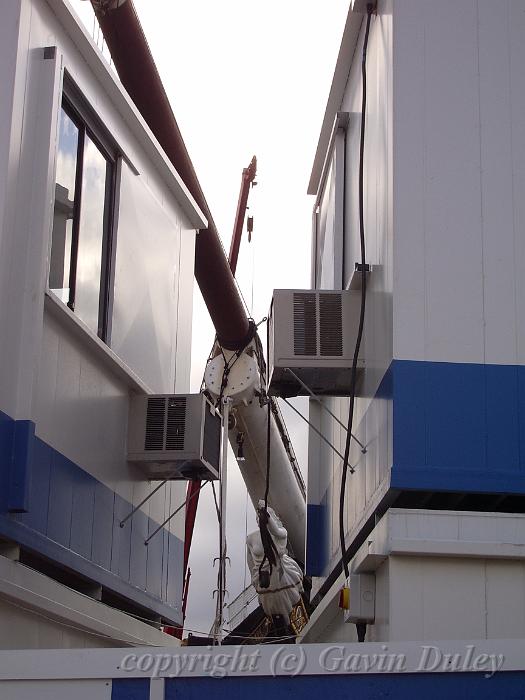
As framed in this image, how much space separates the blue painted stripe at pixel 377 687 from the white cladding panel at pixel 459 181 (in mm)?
3416

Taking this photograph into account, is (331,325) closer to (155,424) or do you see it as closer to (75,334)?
(75,334)

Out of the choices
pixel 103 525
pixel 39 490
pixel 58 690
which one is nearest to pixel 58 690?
pixel 58 690

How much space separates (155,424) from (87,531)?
76.4 inches

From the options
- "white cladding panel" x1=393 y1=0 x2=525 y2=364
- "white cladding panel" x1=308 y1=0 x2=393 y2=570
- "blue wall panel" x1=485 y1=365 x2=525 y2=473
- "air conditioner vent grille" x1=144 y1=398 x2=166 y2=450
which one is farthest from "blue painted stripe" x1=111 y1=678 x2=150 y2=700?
"air conditioner vent grille" x1=144 y1=398 x2=166 y2=450

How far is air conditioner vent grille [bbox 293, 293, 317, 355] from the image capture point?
37.6ft

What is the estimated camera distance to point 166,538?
1459 cm

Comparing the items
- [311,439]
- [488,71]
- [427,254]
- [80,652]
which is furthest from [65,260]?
[311,439]

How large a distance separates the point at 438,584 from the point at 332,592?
11.6 feet

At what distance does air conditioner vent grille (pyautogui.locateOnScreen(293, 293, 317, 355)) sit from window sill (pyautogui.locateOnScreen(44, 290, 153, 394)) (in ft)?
5.82

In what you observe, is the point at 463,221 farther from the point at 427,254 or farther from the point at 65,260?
the point at 65,260

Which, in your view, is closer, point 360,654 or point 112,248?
point 360,654

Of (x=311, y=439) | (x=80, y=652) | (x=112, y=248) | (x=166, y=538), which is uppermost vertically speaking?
(x=112, y=248)

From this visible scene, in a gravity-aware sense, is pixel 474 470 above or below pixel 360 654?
above

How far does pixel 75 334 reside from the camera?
36.1 feet
